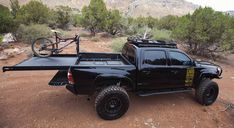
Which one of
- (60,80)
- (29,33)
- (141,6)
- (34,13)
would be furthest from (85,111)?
(141,6)

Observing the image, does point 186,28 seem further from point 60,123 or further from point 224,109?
point 60,123

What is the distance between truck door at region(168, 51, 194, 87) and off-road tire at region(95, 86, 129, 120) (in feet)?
5.31

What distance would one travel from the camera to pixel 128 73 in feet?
16.9

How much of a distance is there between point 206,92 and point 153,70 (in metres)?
2.00

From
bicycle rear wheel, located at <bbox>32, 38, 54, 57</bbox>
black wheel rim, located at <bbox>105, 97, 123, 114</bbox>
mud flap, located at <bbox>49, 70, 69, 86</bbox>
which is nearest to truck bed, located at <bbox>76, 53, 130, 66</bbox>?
mud flap, located at <bbox>49, 70, 69, 86</bbox>

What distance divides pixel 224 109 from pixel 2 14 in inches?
583

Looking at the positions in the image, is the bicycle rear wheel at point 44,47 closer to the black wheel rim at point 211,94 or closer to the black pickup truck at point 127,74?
the black pickup truck at point 127,74

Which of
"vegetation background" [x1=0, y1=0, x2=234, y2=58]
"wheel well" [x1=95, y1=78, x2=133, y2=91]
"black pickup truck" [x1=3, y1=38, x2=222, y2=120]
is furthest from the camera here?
"vegetation background" [x1=0, y1=0, x2=234, y2=58]

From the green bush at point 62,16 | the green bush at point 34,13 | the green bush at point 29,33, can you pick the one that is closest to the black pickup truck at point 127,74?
the green bush at point 29,33

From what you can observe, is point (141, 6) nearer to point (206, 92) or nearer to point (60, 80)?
point (206, 92)

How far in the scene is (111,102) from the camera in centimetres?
504

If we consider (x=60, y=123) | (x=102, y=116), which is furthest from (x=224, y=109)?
(x=60, y=123)

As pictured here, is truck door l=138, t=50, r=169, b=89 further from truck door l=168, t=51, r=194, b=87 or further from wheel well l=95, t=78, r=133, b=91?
wheel well l=95, t=78, r=133, b=91

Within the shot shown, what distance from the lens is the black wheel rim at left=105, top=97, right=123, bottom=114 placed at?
499 cm
